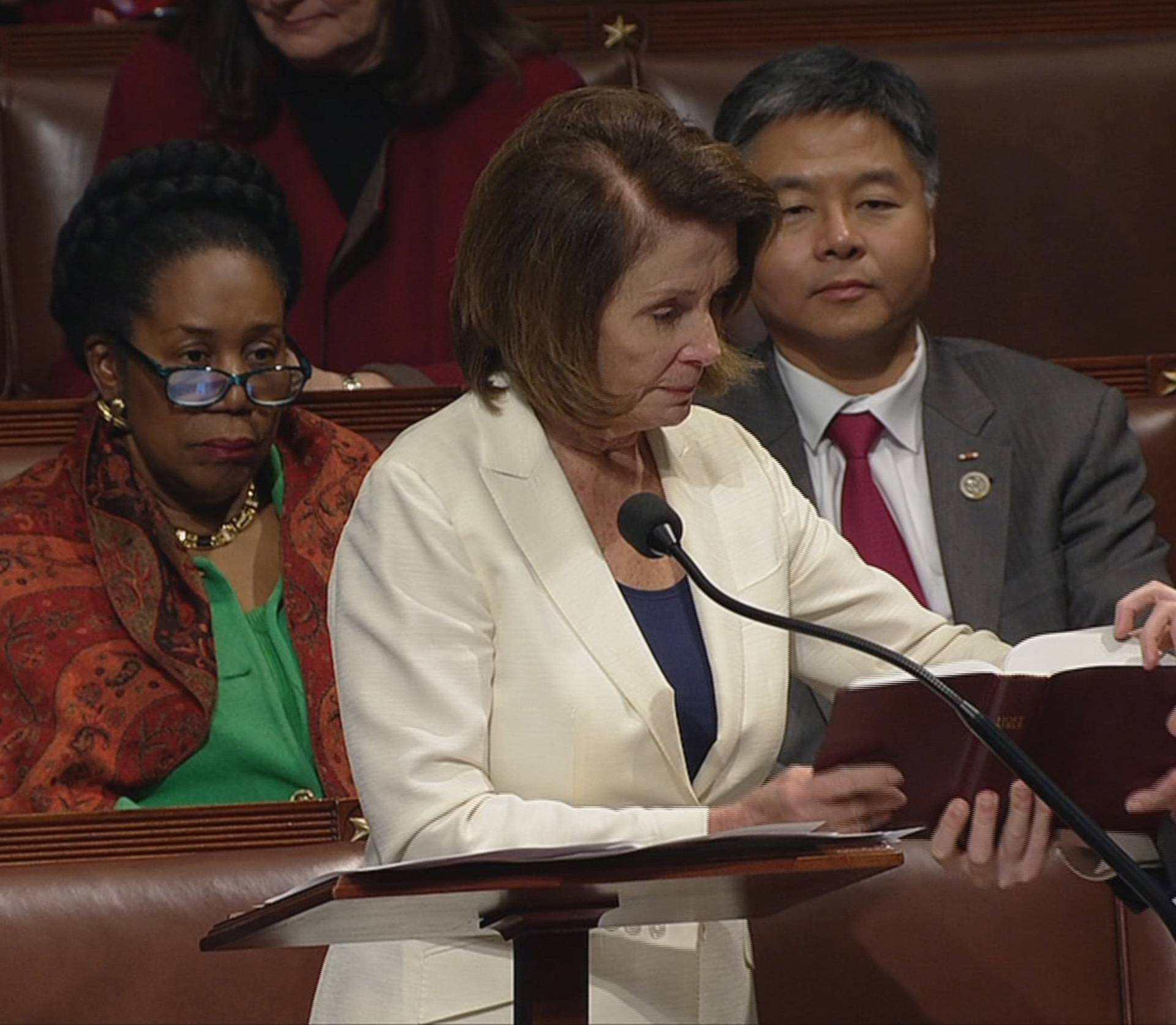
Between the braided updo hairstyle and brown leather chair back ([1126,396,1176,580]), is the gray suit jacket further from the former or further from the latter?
the braided updo hairstyle

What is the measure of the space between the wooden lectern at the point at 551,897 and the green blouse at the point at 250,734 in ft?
2.15

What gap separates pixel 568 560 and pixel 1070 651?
33 cm

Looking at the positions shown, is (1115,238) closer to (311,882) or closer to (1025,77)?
(1025,77)

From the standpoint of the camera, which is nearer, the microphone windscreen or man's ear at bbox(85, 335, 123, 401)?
the microphone windscreen

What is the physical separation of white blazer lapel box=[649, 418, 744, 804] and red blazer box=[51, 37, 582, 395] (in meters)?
0.84

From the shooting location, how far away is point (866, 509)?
6.46 feet

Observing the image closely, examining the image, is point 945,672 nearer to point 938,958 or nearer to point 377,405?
point 938,958

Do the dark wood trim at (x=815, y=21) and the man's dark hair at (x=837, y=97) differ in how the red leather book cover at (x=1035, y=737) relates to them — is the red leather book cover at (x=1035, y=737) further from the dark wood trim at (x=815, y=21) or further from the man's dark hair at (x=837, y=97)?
the dark wood trim at (x=815, y=21)

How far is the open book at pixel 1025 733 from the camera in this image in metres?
1.16

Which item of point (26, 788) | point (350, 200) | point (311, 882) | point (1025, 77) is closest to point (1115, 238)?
point (1025, 77)

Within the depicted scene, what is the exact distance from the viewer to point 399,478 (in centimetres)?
137

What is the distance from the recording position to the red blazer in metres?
2.32

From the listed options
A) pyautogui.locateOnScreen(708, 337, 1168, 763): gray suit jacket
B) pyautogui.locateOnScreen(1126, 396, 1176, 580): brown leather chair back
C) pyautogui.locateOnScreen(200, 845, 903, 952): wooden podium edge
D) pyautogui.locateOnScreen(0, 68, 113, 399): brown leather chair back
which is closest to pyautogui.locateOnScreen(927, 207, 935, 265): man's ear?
pyautogui.locateOnScreen(708, 337, 1168, 763): gray suit jacket

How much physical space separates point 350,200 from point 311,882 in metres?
1.44
